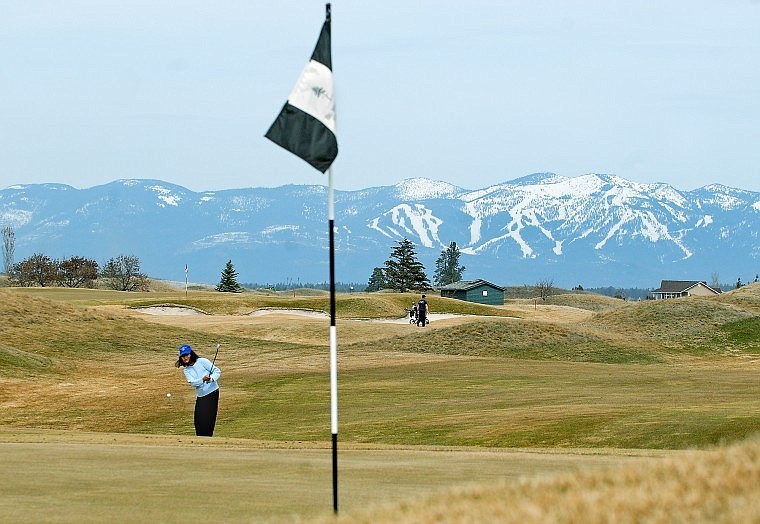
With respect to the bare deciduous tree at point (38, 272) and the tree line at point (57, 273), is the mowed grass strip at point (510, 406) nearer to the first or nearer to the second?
the tree line at point (57, 273)

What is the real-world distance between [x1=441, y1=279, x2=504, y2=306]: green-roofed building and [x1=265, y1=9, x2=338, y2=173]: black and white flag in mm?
119753

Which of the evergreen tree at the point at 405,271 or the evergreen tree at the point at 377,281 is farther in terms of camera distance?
the evergreen tree at the point at 377,281

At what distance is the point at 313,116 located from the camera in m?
10.3

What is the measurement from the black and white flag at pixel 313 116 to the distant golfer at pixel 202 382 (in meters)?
11.9

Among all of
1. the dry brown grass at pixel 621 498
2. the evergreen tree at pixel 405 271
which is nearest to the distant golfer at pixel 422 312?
the dry brown grass at pixel 621 498

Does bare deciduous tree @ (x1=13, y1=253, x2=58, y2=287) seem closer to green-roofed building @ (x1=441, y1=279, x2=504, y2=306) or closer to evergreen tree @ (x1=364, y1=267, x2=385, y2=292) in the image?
green-roofed building @ (x1=441, y1=279, x2=504, y2=306)

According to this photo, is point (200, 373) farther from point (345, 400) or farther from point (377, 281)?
point (377, 281)

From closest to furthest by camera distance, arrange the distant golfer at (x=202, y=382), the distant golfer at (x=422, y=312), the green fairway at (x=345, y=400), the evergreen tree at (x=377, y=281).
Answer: the green fairway at (x=345, y=400) → the distant golfer at (x=202, y=382) → the distant golfer at (x=422, y=312) → the evergreen tree at (x=377, y=281)

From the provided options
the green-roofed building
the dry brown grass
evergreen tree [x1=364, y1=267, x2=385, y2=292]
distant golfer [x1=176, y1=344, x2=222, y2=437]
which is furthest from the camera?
evergreen tree [x1=364, y1=267, x2=385, y2=292]

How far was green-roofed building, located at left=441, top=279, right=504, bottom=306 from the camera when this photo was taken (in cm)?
13050

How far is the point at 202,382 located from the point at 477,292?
110171 mm

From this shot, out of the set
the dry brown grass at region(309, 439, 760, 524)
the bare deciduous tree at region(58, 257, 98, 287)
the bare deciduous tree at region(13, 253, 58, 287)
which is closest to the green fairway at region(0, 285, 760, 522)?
the dry brown grass at region(309, 439, 760, 524)

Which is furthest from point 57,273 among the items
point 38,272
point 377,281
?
point 377,281

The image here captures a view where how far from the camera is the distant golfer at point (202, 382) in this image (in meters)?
21.8
